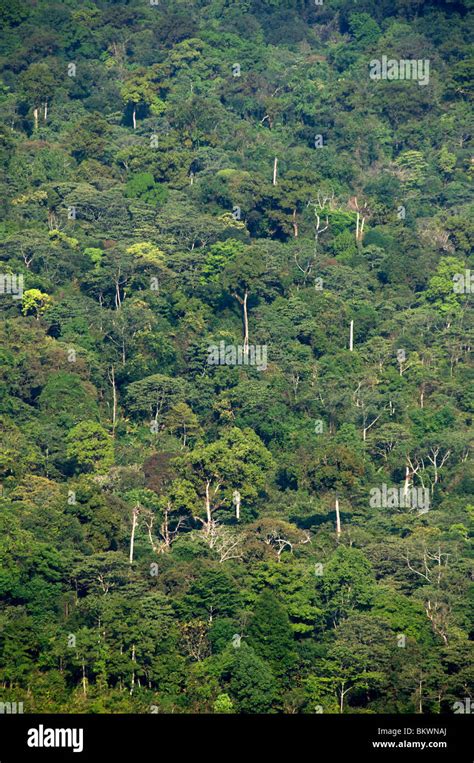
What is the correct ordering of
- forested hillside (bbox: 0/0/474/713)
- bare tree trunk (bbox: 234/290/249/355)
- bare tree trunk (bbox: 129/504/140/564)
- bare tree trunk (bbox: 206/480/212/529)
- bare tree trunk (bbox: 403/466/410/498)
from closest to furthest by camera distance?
forested hillside (bbox: 0/0/474/713), bare tree trunk (bbox: 129/504/140/564), bare tree trunk (bbox: 206/480/212/529), bare tree trunk (bbox: 403/466/410/498), bare tree trunk (bbox: 234/290/249/355)

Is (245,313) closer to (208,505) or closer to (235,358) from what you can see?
(235,358)

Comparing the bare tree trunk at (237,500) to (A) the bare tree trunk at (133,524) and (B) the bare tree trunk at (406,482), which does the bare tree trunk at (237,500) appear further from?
(B) the bare tree trunk at (406,482)

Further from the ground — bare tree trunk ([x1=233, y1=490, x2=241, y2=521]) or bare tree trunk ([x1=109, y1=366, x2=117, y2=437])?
bare tree trunk ([x1=109, y1=366, x2=117, y2=437])

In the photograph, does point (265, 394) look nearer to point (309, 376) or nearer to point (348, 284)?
point (309, 376)

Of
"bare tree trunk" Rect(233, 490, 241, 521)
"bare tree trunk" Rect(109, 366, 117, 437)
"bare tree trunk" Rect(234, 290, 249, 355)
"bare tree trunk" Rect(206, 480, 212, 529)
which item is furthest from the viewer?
"bare tree trunk" Rect(234, 290, 249, 355)

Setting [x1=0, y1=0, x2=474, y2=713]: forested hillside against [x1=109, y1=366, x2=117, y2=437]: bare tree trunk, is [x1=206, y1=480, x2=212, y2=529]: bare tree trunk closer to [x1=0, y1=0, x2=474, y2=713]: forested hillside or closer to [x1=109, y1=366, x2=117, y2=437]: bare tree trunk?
[x1=0, y1=0, x2=474, y2=713]: forested hillside

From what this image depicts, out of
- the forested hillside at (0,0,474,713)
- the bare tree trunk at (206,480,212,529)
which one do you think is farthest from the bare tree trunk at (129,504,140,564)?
the bare tree trunk at (206,480,212,529)

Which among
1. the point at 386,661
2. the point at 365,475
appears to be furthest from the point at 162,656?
the point at 365,475

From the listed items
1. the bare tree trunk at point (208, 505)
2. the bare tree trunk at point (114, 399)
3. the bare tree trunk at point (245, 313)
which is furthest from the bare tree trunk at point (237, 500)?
the bare tree trunk at point (245, 313)

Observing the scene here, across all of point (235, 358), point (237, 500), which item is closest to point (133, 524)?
A: point (237, 500)
